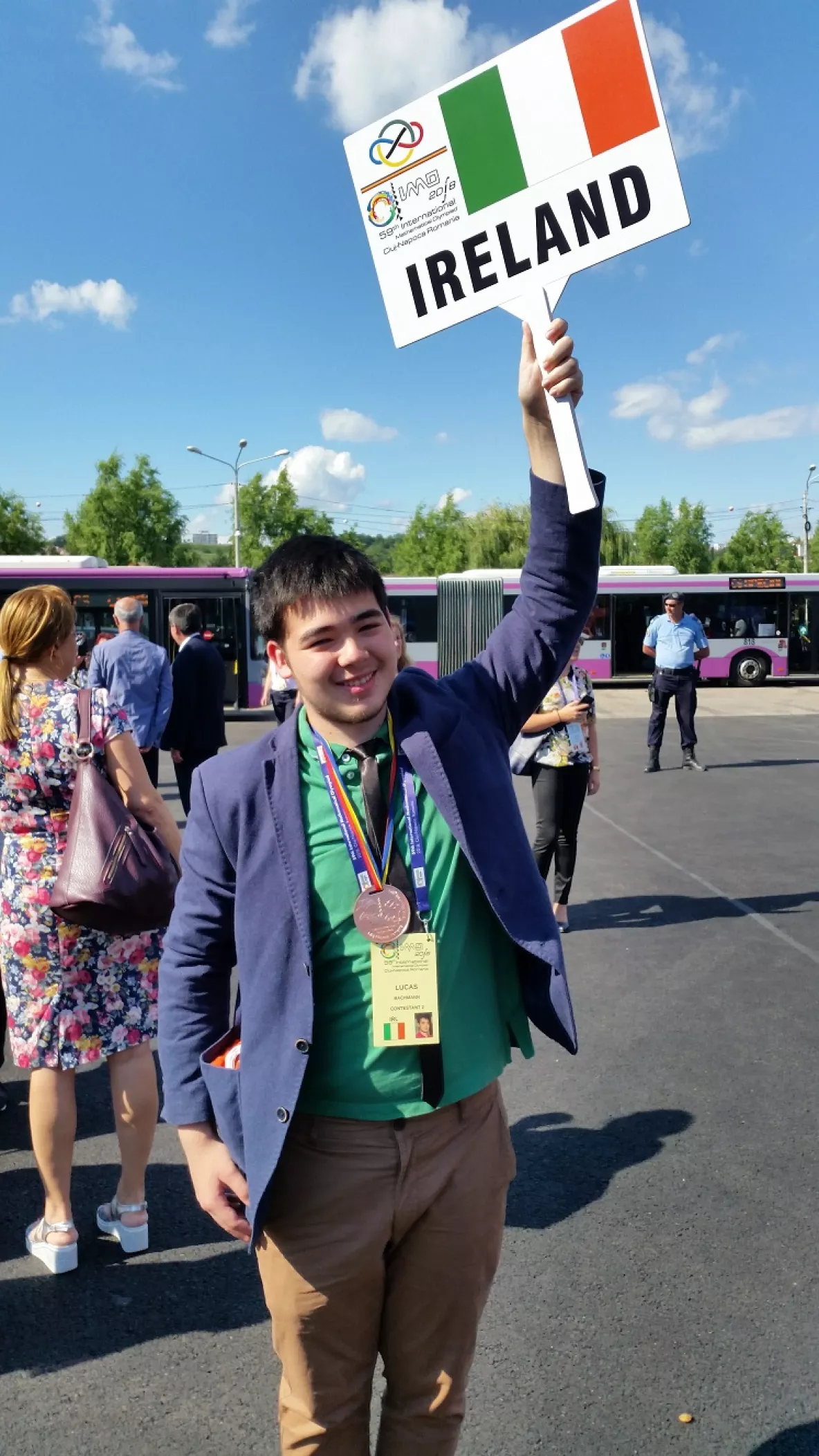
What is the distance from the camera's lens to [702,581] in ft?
87.1

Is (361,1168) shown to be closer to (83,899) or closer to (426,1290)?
(426,1290)

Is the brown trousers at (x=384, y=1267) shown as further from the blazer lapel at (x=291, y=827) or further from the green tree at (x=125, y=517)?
the green tree at (x=125, y=517)

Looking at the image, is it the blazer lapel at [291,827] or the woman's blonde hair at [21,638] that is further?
the woman's blonde hair at [21,638]

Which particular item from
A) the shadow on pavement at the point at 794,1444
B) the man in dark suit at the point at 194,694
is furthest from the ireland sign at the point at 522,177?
the man in dark suit at the point at 194,694

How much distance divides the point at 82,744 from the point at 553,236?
1.78m

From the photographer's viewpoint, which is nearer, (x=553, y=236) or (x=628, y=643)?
(x=553, y=236)

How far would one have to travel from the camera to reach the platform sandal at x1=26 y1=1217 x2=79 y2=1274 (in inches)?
116

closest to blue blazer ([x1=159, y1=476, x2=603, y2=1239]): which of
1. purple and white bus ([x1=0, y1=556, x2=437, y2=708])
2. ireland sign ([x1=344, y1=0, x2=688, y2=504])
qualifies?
ireland sign ([x1=344, y1=0, x2=688, y2=504])

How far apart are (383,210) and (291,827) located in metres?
1.22

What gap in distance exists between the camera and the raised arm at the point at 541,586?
1836mm

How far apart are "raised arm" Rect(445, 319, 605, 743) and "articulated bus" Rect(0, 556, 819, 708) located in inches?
722

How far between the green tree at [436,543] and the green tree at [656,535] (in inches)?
435

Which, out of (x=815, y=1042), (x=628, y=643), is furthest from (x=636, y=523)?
(x=815, y=1042)

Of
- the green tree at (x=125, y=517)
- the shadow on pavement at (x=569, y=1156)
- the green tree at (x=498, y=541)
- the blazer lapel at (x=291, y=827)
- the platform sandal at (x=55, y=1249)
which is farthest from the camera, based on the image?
the green tree at (x=498, y=541)
